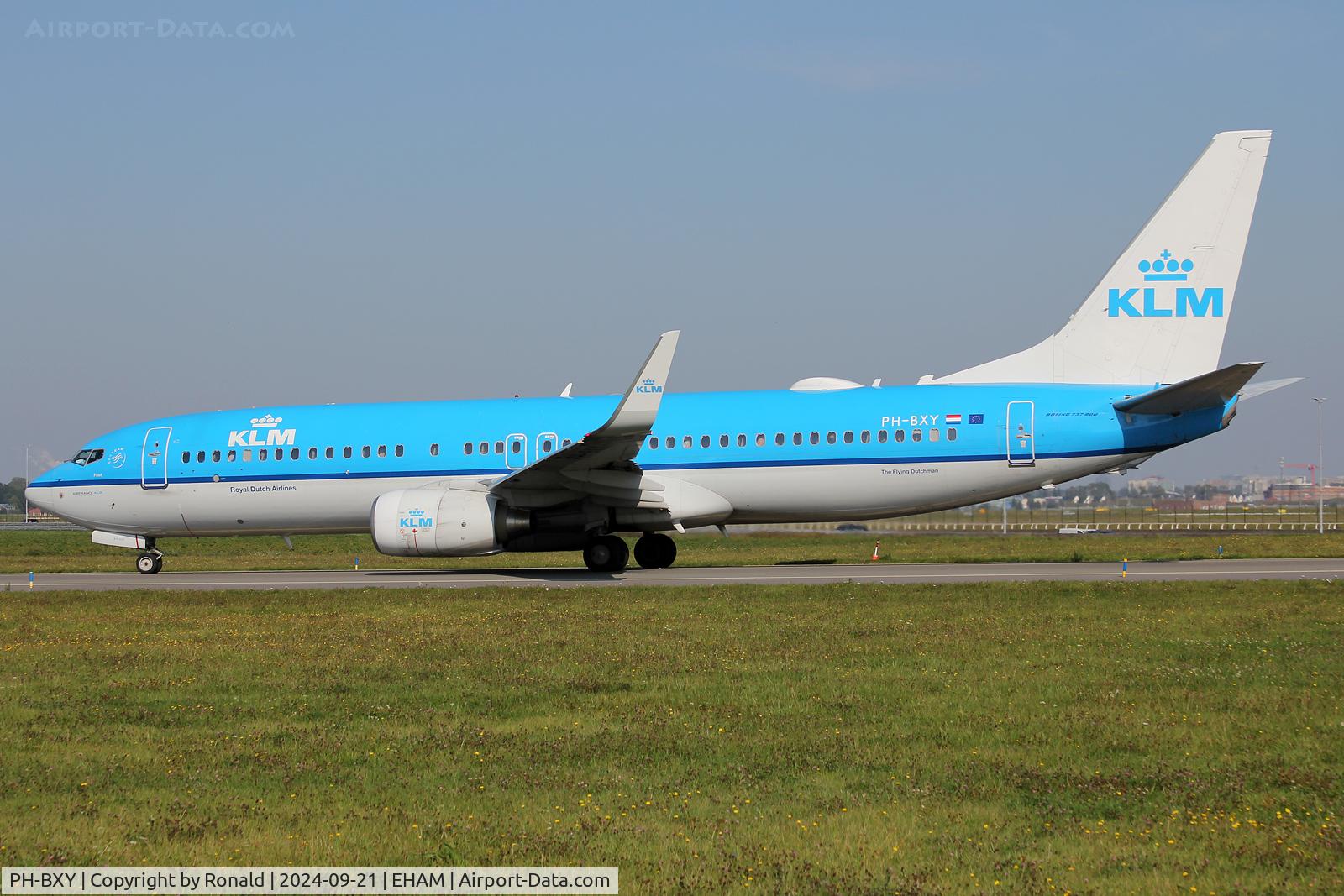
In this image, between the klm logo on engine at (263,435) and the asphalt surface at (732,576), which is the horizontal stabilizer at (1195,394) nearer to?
the asphalt surface at (732,576)

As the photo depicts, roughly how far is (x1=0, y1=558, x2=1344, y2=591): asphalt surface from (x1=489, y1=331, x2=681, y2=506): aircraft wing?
1672 millimetres

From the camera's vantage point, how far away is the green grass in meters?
6.19

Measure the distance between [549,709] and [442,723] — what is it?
949 millimetres

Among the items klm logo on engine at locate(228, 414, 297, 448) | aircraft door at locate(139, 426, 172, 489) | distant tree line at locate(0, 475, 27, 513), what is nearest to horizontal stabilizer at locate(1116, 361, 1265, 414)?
klm logo on engine at locate(228, 414, 297, 448)

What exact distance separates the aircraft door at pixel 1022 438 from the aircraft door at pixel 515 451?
9735 mm

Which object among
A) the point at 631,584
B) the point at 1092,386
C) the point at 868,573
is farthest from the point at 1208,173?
the point at 631,584

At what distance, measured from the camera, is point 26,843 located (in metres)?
6.39

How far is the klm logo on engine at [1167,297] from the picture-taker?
24828mm

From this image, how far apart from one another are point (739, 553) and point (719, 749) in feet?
86.5

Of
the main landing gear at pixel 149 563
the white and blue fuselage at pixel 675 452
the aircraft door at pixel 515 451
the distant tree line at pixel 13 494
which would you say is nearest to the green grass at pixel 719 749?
the white and blue fuselage at pixel 675 452

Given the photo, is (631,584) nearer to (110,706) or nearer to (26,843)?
(110,706)

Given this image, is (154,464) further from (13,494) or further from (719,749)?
(13,494)

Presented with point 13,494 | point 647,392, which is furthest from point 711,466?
point 13,494

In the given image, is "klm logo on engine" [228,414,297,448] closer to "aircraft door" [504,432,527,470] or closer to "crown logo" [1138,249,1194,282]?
"aircraft door" [504,432,527,470]
